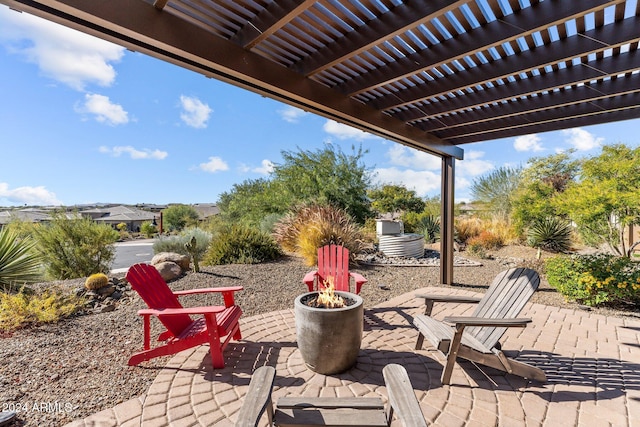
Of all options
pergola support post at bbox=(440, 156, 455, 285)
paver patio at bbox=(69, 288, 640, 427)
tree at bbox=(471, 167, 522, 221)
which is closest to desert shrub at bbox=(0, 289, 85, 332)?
paver patio at bbox=(69, 288, 640, 427)

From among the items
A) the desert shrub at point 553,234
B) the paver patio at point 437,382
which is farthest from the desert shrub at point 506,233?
the paver patio at point 437,382

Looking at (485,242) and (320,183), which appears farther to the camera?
(320,183)

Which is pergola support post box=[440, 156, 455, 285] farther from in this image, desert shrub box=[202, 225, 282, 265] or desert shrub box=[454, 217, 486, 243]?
desert shrub box=[454, 217, 486, 243]

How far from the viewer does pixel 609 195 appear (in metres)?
4.28

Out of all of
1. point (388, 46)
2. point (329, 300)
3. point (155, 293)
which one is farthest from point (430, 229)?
point (155, 293)

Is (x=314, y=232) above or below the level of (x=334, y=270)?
above

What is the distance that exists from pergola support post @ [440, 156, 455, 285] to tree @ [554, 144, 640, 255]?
1.77 meters

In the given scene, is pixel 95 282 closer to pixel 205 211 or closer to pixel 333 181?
pixel 333 181

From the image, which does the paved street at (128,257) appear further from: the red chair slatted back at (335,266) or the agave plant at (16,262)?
the red chair slatted back at (335,266)

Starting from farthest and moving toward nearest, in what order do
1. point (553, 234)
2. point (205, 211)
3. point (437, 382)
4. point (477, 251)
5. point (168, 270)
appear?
point (205, 211) → point (477, 251) → point (553, 234) → point (168, 270) → point (437, 382)

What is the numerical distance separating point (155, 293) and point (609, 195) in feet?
19.1

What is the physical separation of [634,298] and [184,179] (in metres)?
30.2

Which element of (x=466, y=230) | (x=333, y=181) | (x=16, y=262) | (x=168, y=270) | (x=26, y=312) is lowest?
(x=26, y=312)

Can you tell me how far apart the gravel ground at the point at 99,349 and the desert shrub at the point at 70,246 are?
117cm
